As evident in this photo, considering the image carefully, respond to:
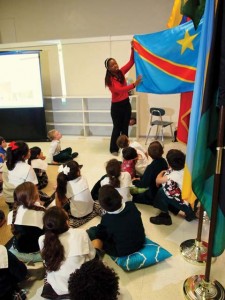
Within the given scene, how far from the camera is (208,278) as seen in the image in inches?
68.2

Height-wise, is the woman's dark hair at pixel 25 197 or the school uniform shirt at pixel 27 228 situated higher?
the woman's dark hair at pixel 25 197

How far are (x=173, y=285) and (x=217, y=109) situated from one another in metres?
1.26

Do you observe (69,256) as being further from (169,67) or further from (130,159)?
(169,67)

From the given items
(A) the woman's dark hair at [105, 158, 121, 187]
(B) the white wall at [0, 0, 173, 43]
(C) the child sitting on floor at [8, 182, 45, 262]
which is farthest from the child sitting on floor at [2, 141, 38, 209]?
(B) the white wall at [0, 0, 173, 43]

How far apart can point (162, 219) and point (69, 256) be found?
1216 millimetres

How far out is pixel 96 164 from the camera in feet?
13.9

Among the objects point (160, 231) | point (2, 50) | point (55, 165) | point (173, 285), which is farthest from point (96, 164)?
point (2, 50)

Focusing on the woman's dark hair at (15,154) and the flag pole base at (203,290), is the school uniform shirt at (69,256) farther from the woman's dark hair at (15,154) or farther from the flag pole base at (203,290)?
the woman's dark hair at (15,154)

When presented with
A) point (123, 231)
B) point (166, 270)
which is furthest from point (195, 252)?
point (123, 231)

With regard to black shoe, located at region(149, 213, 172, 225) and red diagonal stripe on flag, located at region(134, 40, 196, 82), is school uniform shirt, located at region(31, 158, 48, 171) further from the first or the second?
red diagonal stripe on flag, located at region(134, 40, 196, 82)

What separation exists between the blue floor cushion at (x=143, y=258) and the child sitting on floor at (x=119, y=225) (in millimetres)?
37

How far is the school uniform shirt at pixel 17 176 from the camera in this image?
278 centimetres

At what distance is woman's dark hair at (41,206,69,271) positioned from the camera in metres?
1.62

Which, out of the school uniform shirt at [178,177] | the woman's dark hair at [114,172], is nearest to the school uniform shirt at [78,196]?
the woman's dark hair at [114,172]
